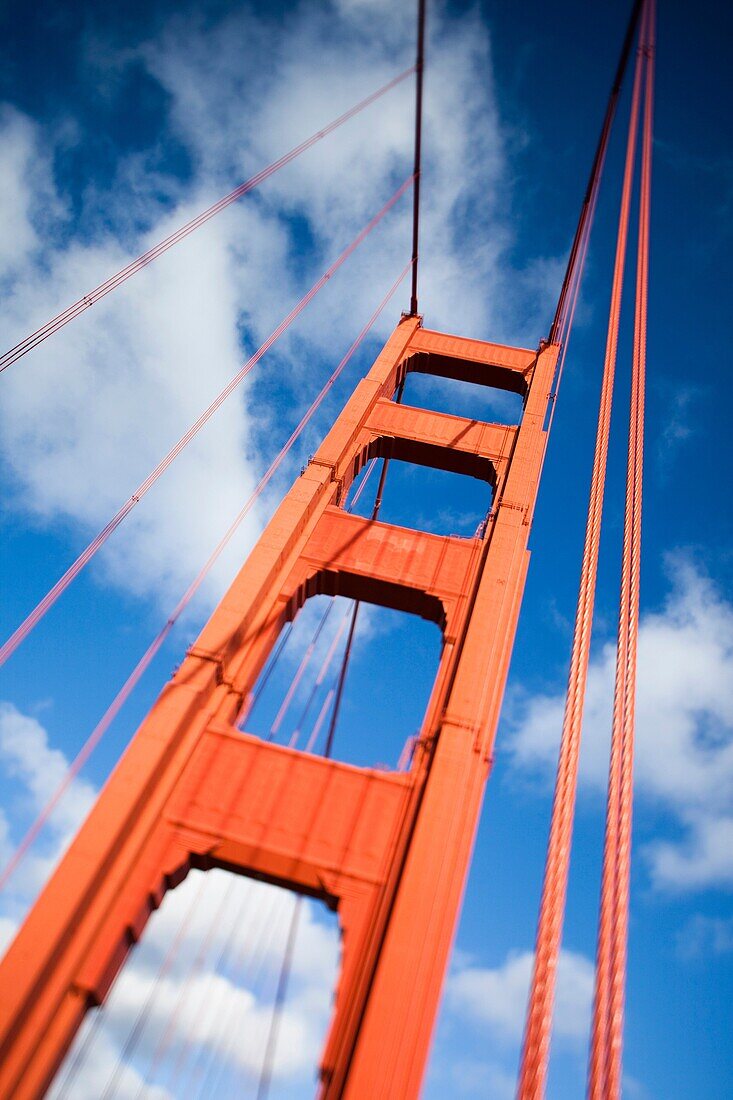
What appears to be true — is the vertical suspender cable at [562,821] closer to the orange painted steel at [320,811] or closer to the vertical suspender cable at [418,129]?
the orange painted steel at [320,811]

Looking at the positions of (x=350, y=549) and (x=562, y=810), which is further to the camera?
(x=350, y=549)

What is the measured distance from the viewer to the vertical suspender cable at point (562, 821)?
669 centimetres

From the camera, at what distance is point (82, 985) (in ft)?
28.9

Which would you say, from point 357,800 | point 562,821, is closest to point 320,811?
point 357,800

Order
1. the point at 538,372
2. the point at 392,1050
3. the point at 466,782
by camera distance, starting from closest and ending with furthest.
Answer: the point at 392,1050
the point at 466,782
the point at 538,372

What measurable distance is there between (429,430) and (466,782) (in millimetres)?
9893

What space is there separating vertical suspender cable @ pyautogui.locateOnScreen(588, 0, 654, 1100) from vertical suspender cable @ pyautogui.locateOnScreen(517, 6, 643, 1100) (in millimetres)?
472

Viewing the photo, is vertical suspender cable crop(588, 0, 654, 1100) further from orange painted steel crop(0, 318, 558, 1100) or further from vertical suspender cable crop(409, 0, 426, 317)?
vertical suspender cable crop(409, 0, 426, 317)

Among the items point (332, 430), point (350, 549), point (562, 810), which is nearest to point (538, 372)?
point (332, 430)

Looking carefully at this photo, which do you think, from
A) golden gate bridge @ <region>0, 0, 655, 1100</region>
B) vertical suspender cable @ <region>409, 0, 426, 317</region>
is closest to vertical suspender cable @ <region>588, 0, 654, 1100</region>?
golden gate bridge @ <region>0, 0, 655, 1100</region>

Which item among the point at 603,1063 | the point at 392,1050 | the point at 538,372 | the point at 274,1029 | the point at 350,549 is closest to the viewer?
the point at 603,1063

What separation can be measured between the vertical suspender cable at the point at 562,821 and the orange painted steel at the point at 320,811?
221 centimetres

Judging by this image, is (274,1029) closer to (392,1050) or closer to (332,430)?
(392,1050)

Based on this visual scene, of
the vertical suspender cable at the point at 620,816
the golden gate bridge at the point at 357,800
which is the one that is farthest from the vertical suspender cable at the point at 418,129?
the vertical suspender cable at the point at 620,816
